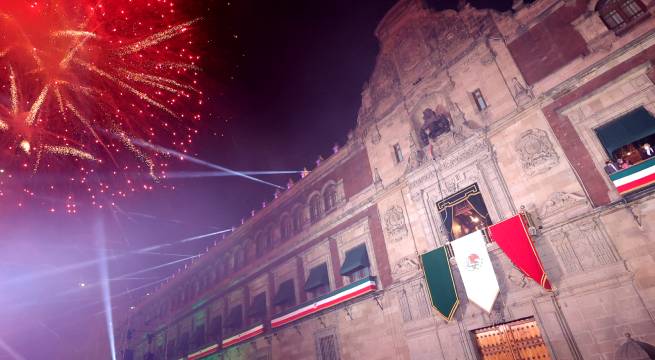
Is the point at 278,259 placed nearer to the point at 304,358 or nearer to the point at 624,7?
the point at 304,358

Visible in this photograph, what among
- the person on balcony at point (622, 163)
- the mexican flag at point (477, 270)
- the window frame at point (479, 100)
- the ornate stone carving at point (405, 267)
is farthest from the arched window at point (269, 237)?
the person on balcony at point (622, 163)

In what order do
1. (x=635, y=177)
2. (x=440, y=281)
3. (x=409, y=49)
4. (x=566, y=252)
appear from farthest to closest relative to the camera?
(x=409, y=49), (x=440, y=281), (x=566, y=252), (x=635, y=177)

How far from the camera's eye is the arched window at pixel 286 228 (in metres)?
24.0

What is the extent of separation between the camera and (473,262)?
12.1 metres

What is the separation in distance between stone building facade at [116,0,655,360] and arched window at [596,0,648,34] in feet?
0.18

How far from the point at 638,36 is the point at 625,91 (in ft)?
6.24

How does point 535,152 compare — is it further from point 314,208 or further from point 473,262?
point 314,208

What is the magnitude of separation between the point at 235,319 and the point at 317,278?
10116 mm

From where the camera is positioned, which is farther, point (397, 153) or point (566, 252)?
point (397, 153)

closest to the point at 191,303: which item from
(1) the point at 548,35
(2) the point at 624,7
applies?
(1) the point at 548,35

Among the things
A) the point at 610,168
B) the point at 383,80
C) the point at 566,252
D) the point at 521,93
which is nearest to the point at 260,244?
the point at 383,80

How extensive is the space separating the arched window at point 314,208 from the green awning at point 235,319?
33.2 ft

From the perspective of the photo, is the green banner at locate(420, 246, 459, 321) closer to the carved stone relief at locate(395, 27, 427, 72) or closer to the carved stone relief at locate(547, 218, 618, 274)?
the carved stone relief at locate(547, 218, 618, 274)

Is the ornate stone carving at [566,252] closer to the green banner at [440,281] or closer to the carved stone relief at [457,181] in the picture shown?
the carved stone relief at [457,181]
